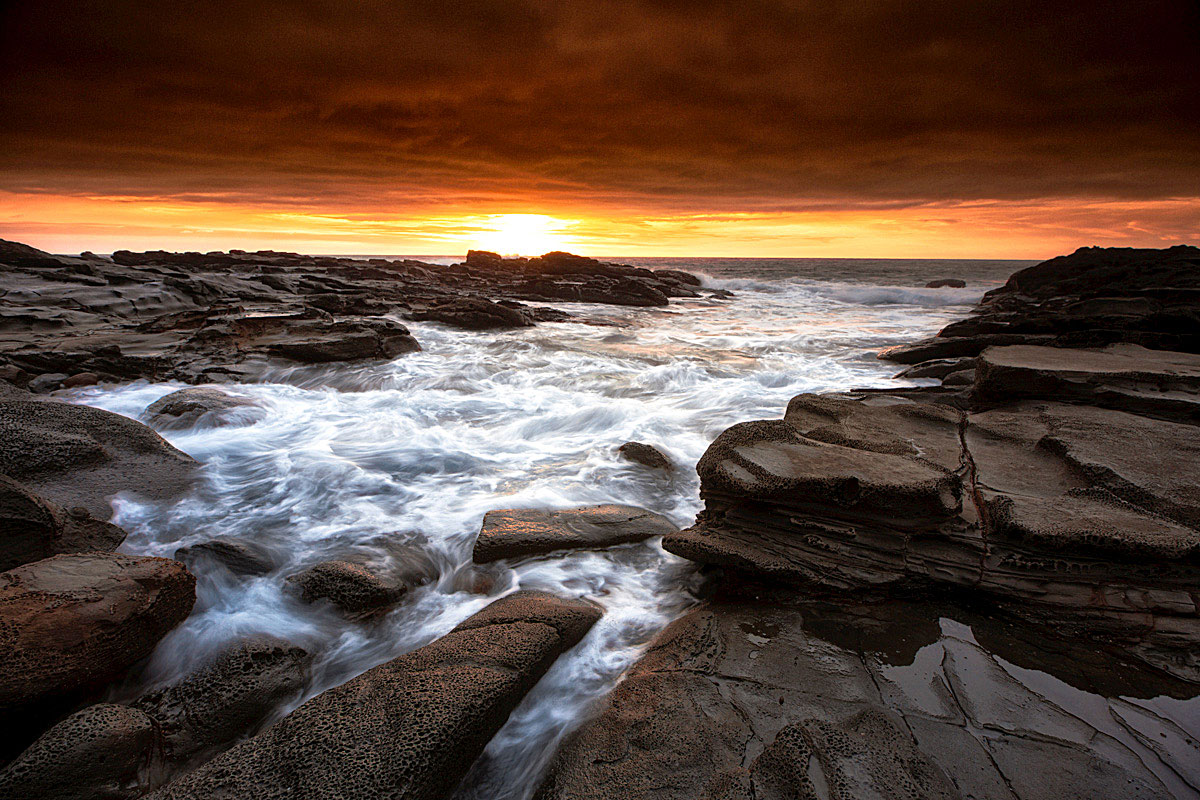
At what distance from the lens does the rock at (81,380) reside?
679 cm

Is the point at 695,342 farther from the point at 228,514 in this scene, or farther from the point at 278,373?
the point at 228,514

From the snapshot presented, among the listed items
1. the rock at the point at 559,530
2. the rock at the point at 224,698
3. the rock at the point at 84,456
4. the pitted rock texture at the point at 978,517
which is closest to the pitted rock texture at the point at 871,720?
the pitted rock texture at the point at 978,517

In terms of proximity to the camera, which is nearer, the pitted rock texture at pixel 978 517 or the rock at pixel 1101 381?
the pitted rock texture at pixel 978 517

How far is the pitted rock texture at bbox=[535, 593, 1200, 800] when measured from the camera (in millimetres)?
1691

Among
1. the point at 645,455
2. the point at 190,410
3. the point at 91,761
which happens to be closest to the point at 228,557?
the point at 91,761

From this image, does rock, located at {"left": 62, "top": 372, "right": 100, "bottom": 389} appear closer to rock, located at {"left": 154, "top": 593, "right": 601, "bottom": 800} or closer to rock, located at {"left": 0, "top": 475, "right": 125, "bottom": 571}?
rock, located at {"left": 0, "top": 475, "right": 125, "bottom": 571}

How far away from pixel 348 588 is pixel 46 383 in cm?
661

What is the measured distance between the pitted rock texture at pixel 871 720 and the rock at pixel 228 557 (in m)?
2.49

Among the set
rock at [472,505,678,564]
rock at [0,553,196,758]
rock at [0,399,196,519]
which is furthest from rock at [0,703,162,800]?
rock at [0,399,196,519]

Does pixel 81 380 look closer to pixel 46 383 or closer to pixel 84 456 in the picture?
pixel 46 383

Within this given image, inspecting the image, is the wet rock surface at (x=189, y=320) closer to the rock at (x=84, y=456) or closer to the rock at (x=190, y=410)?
the rock at (x=190, y=410)

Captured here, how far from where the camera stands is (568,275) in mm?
27578

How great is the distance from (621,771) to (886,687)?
111cm

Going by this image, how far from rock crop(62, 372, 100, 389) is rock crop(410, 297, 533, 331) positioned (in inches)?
290
